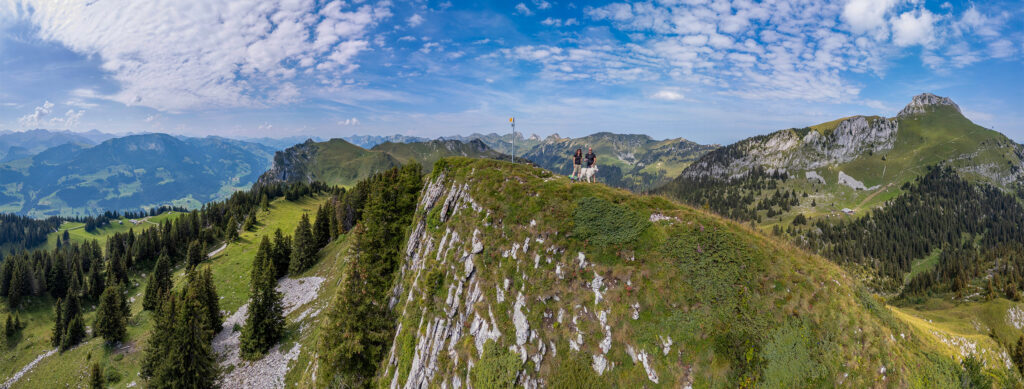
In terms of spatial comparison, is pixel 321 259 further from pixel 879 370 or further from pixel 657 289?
pixel 879 370

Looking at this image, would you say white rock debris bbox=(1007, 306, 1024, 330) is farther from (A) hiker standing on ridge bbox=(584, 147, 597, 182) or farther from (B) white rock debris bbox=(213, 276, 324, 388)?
(B) white rock debris bbox=(213, 276, 324, 388)

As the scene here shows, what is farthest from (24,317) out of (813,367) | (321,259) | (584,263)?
(813,367)

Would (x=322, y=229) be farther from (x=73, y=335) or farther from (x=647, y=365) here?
(x=647, y=365)

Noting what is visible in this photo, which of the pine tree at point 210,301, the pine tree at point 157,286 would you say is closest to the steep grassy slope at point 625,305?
the pine tree at point 210,301

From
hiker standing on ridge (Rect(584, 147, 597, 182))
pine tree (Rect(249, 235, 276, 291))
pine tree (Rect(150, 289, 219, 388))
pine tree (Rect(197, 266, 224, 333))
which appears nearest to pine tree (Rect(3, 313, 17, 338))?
pine tree (Rect(249, 235, 276, 291))

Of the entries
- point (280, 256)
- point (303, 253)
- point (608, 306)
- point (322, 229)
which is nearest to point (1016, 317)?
point (608, 306)
